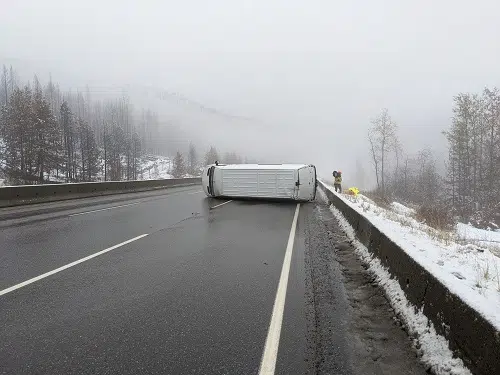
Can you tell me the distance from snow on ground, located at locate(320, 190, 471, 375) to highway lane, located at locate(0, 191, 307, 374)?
1111 millimetres

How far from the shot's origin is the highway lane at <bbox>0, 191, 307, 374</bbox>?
3.20 m

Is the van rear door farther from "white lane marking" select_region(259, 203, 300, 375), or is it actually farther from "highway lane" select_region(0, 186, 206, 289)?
"white lane marking" select_region(259, 203, 300, 375)

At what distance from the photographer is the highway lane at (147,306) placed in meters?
3.20

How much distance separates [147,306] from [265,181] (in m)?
15.0

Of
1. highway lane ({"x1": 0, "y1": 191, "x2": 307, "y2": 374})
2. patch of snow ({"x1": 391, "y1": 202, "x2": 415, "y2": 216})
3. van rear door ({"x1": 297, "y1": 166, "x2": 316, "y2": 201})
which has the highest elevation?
van rear door ({"x1": 297, "y1": 166, "x2": 316, "y2": 201})

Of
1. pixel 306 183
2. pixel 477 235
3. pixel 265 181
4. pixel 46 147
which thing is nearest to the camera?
pixel 306 183

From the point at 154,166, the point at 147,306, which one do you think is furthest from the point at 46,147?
the point at 154,166

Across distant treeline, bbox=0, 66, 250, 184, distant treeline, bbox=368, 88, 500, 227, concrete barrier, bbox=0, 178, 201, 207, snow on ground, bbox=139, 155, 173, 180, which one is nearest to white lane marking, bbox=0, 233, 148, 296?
concrete barrier, bbox=0, 178, 201, 207

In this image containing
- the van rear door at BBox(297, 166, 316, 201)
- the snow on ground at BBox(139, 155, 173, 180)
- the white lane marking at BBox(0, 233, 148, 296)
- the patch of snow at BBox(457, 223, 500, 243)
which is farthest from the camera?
the snow on ground at BBox(139, 155, 173, 180)

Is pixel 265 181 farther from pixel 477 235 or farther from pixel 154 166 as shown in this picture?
pixel 154 166

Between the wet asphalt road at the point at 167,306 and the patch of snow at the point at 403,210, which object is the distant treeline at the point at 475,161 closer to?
the patch of snow at the point at 403,210

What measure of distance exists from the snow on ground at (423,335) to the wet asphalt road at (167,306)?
20.8 inches

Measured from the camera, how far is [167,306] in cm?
443

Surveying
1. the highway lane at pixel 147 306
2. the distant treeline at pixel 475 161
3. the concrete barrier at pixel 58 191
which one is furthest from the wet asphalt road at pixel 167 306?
the distant treeline at pixel 475 161
